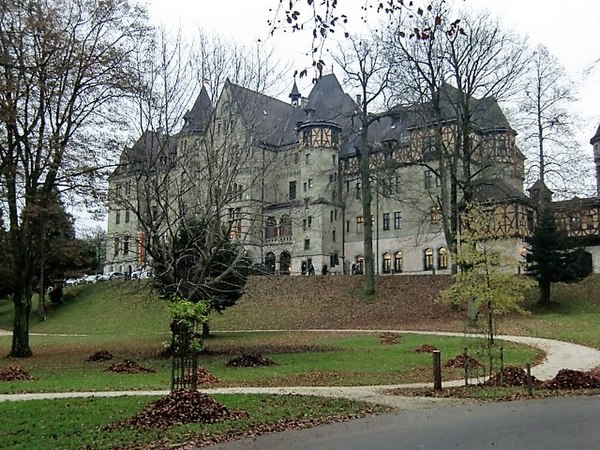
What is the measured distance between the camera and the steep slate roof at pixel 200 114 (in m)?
23.0

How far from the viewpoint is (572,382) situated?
1428cm

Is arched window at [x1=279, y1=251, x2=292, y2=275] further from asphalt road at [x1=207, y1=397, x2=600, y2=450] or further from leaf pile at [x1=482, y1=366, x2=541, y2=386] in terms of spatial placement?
asphalt road at [x1=207, y1=397, x2=600, y2=450]

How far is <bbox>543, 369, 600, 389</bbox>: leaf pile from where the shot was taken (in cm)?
1418

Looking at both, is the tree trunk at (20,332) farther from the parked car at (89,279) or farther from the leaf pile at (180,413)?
the parked car at (89,279)

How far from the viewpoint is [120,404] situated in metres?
12.4

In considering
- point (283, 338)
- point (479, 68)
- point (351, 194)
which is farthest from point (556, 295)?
point (351, 194)

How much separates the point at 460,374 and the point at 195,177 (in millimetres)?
11210

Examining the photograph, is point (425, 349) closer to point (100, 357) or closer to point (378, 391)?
point (378, 391)

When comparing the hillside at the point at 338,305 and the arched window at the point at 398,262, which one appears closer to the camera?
the hillside at the point at 338,305

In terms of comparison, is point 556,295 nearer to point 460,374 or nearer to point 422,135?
point 422,135

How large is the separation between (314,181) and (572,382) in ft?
158

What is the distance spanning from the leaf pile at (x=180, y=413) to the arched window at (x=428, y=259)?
49380 mm

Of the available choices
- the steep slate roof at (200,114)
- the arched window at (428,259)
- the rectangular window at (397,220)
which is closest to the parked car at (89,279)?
the rectangular window at (397,220)

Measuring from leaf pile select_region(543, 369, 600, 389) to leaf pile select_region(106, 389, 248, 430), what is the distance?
7.18 meters
